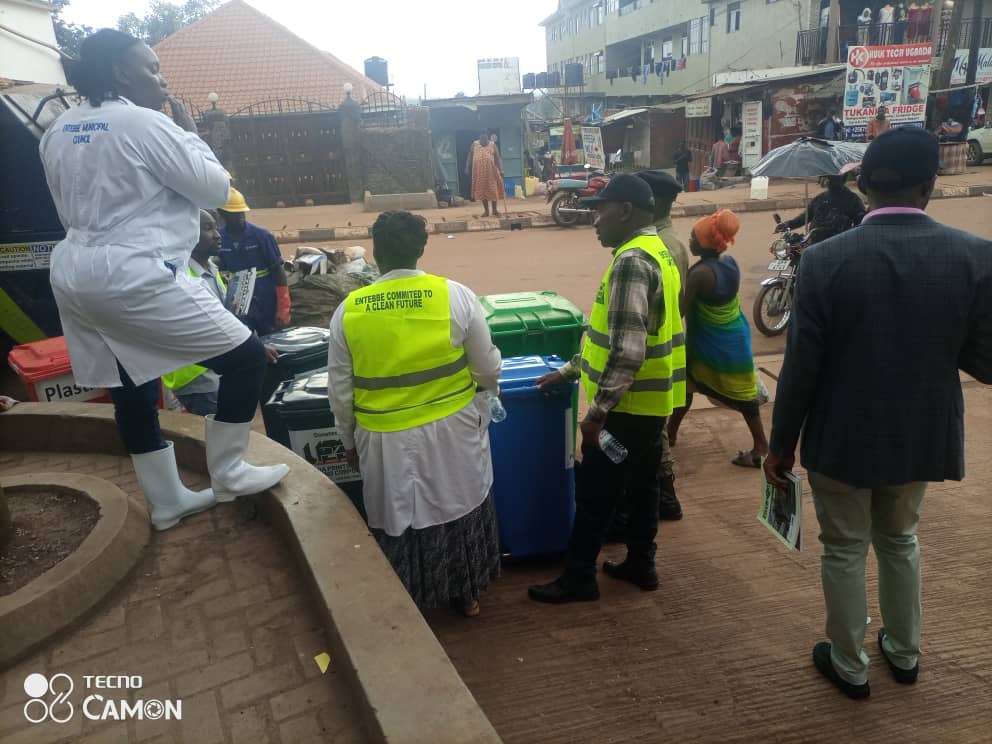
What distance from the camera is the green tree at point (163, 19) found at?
42.5 meters

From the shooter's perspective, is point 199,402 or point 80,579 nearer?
point 80,579

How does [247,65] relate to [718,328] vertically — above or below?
above

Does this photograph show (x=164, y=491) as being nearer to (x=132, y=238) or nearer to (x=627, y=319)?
(x=132, y=238)

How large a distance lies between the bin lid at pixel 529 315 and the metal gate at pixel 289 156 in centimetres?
1719

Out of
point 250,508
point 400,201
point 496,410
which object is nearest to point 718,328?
point 496,410

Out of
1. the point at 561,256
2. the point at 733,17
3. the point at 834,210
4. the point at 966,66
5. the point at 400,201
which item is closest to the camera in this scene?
the point at 834,210

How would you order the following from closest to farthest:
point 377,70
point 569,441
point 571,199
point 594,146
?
point 569,441 → point 571,199 → point 594,146 → point 377,70

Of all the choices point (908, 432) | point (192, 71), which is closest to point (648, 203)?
point (908, 432)

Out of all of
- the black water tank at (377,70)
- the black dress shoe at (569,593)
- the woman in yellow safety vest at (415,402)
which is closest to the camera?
the woman in yellow safety vest at (415,402)

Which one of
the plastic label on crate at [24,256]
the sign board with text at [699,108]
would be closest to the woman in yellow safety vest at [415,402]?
the plastic label on crate at [24,256]

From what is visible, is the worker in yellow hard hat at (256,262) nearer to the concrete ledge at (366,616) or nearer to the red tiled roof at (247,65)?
Result: the concrete ledge at (366,616)

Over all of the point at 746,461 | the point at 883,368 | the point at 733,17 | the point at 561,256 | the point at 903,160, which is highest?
the point at 733,17

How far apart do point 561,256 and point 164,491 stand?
31.2 ft

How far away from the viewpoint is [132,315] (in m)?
2.39
